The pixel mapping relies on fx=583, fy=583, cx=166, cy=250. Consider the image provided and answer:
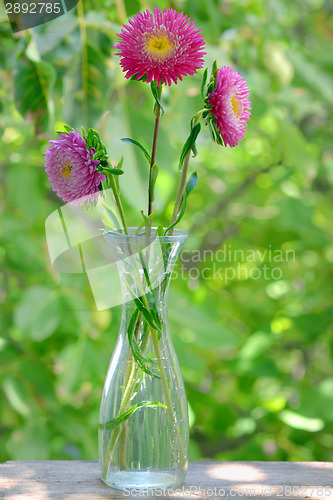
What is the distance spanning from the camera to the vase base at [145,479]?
44 centimetres

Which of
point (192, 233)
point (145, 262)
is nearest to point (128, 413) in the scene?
point (145, 262)

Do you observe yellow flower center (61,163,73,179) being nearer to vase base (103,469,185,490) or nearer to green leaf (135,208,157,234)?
green leaf (135,208,157,234)

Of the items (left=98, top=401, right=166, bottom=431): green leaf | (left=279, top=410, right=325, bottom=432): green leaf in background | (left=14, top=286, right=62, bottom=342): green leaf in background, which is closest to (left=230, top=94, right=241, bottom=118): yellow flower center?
(left=98, top=401, right=166, bottom=431): green leaf

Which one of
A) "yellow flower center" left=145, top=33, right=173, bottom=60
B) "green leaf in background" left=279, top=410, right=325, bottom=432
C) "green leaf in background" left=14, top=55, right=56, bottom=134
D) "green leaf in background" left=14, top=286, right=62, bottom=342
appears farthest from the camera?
"green leaf in background" left=279, top=410, right=325, bottom=432

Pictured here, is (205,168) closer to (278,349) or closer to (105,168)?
(278,349)

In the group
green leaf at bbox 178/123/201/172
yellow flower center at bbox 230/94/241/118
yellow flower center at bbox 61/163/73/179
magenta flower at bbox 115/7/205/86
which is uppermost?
magenta flower at bbox 115/7/205/86

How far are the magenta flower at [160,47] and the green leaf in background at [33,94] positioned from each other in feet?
0.85

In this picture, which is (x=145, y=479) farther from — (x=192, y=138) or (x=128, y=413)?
(x=192, y=138)

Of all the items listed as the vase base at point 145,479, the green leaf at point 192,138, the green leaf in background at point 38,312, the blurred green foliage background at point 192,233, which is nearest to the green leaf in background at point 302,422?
the blurred green foliage background at point 192,233

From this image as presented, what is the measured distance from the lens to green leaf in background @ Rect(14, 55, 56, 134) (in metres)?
0.64

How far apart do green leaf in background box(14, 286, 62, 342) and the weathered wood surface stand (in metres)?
0.30

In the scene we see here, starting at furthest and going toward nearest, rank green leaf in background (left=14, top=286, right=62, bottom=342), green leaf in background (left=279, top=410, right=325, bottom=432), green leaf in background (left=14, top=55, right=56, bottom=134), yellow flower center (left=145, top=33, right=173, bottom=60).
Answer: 1. green leaf in background (left=279, top=410, right=325, bottom=432)
2. green leaf in background (left=14, top=286, right=62, bottom=342)
3. green leaf in background (left=14, top=55, right=56, bottom=134)
4. yellow flower center (left=145, top=33, right=173, bottom=60)

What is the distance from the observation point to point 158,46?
387 millimetres

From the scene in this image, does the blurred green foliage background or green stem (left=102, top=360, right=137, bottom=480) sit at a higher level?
the blurred green foliage background
